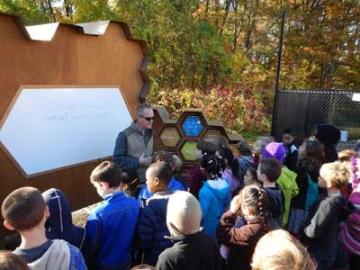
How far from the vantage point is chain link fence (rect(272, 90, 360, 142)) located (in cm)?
840

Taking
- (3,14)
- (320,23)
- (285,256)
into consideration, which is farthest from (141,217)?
(320,23)

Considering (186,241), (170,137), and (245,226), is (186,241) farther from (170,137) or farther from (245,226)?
(170,137)

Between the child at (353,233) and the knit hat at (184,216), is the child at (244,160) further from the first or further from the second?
the knit hat at (184,216)

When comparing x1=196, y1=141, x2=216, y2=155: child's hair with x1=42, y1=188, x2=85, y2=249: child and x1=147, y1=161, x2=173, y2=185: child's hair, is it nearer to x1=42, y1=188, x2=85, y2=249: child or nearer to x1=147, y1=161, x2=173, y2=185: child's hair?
x1=147, y1=161, x2=173, y2=185: child's hair

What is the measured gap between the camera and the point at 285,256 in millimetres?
1678

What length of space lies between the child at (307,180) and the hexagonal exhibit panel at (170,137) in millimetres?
2326

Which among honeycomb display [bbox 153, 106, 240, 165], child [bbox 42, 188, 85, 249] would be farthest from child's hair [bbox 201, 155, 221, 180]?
honeycomb display [bbox 153, 106, 240, 165]

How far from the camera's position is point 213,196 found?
11.9 feet

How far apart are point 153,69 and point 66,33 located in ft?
32.0

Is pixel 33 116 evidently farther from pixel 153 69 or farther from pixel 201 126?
pixel 153 69

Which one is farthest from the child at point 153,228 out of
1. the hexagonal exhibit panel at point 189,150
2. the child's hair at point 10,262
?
the hexagonal exhibit panel at point 189,150

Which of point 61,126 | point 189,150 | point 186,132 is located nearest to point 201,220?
point 61,126

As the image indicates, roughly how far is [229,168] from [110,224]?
1.64 m

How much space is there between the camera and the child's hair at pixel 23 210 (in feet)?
6.83
